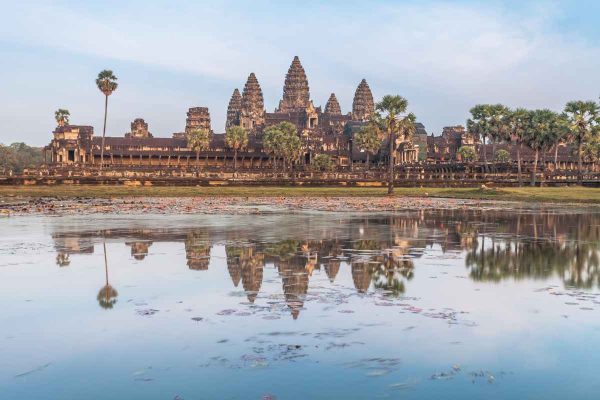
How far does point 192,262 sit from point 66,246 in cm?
553

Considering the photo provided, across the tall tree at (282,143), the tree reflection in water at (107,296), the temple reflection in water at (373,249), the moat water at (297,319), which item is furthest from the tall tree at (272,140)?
the tree reflection in water at (107,296)

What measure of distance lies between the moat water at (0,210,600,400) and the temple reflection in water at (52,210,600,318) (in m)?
0.10

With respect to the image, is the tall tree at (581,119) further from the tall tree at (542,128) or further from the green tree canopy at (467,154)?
the green tree canopy at (467,154)

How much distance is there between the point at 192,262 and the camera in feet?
62.2

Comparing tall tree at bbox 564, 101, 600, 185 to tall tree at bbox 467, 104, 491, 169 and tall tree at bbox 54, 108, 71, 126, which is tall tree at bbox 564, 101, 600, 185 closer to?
tall tree at bbox 467, 104, 491, 169

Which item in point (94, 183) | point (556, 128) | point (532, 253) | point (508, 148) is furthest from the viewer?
point (508, 148)

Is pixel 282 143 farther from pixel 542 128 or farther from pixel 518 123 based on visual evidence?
pixel 542 128

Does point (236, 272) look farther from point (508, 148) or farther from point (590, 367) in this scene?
point (508, 148)

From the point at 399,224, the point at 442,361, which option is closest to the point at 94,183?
the point at 399,224

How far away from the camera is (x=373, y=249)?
2183 cm

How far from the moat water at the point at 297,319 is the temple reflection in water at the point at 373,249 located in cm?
10

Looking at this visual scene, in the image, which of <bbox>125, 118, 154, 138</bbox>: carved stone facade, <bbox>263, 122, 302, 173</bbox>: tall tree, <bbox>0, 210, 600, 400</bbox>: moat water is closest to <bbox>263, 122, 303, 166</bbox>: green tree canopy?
<bbox>263, 122, 302, 173</bbox>: tall tree

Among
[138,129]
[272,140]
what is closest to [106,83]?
[272,140]

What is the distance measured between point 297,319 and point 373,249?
1015 centimetres
